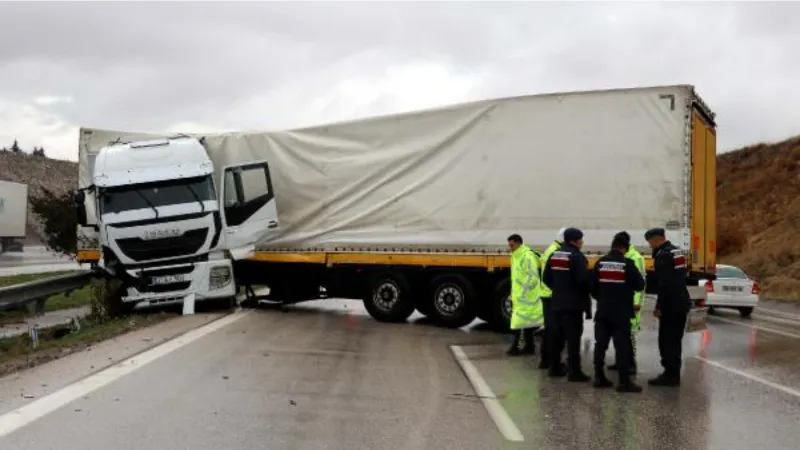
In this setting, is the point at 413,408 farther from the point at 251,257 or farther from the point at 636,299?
the point at 251,257

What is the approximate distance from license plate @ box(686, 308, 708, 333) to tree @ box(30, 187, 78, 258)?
19614 millimetres

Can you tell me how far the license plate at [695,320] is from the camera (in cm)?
966

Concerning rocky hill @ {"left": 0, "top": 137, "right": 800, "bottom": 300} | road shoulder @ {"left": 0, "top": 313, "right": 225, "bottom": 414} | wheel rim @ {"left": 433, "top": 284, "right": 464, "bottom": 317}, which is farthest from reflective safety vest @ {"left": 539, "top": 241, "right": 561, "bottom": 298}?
rocky hill @ {"left": 0, "top": 137, "right": 800, "bottom": 300}

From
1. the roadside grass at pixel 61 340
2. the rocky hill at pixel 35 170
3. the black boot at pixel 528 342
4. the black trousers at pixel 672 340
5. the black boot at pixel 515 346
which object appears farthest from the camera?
the rocky hill at pixel 35 170

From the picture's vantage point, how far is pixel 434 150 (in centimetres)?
1382

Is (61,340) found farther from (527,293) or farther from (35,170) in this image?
(35,170)

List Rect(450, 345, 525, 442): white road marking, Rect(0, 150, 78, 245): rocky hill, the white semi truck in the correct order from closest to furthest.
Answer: Rect(450, 345, 525, 442): white road marking
the white semi truck
Rect(0, 150, 78, 245): rocky hill

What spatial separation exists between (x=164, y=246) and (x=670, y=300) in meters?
9.16

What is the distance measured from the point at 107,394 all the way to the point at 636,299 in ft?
18.2

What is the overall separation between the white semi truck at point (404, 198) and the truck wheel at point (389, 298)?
0.02 m

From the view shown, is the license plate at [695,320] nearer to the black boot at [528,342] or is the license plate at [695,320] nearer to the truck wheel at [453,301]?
the black boot at [528,342]

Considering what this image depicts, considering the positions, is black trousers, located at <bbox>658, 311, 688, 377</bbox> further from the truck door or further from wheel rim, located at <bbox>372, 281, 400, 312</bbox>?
the truck door

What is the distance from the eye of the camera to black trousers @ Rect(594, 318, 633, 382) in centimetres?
841

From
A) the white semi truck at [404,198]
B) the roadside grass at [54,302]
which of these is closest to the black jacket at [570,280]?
the white semi truck at [404,198]
